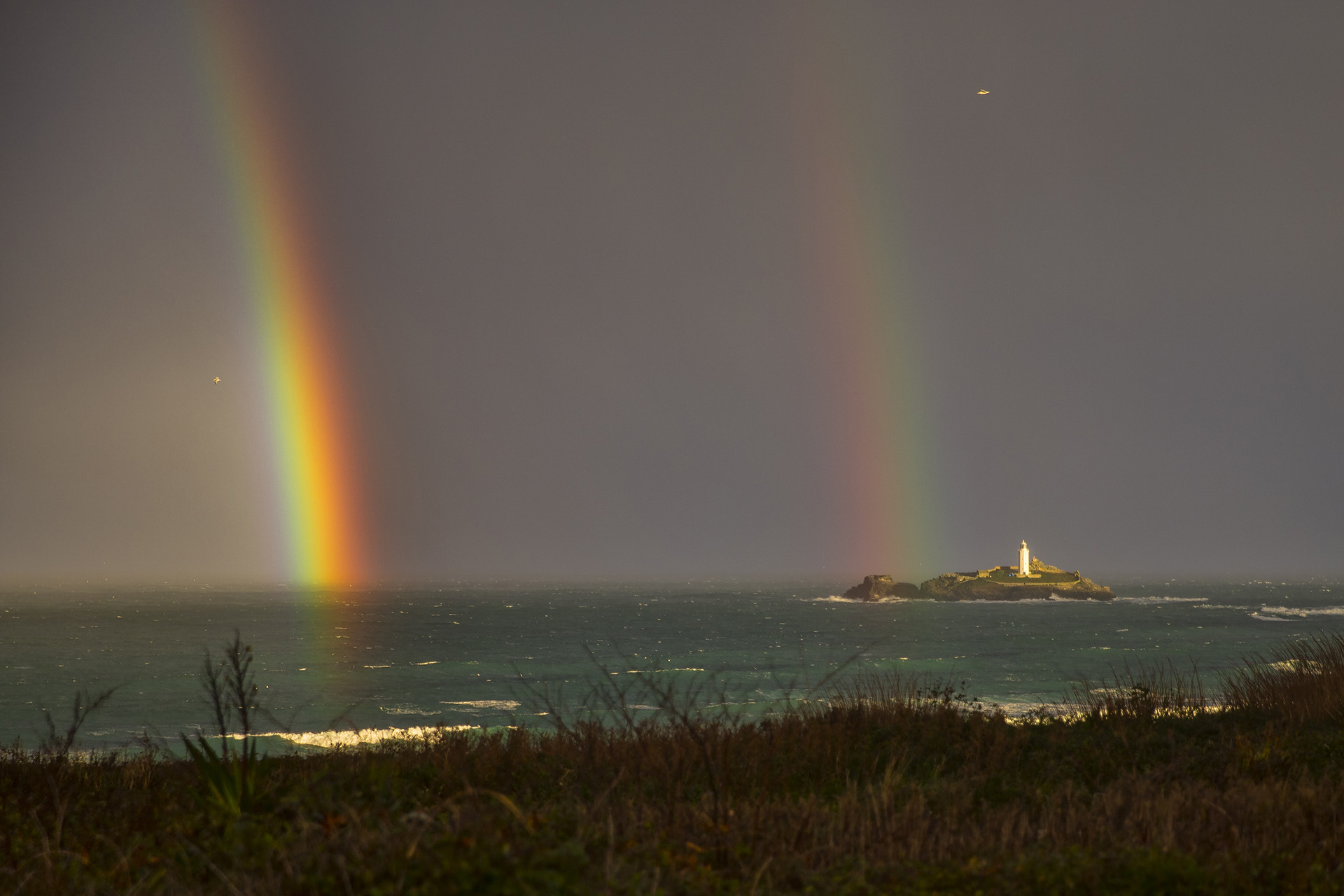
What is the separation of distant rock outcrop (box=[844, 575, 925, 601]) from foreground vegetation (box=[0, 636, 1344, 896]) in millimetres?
157597

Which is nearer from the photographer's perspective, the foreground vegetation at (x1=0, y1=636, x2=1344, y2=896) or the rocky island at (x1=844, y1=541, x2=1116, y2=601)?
the foreground vegetation at (x1=0, y1=636, x2=1344, y2=896)

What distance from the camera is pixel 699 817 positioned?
6750 mm

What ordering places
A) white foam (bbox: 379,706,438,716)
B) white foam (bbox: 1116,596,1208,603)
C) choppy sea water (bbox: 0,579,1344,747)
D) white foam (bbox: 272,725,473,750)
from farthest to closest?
white foam (bbox: 1116,596,1208,603), choppy sea water (bbox: 0,579,1344,747), white foam (bbox: 379,706,438,716), white foam (bbox: 272,725,473,750)

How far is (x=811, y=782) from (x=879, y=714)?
4.43 metres

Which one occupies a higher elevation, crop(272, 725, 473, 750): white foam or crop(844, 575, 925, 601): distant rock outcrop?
crop(272, 725, 473, 750): white foam

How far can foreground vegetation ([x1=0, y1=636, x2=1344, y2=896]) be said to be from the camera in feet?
17.8

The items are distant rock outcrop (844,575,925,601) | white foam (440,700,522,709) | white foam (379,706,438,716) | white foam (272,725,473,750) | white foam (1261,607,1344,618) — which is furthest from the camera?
distant rock outcrop (844,575,925,601)

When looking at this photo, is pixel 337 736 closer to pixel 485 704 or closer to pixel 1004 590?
pixel 485 704

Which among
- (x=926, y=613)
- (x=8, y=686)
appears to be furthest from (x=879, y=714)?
(x=926, y=613)

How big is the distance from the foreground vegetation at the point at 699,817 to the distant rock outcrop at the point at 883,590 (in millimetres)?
157597

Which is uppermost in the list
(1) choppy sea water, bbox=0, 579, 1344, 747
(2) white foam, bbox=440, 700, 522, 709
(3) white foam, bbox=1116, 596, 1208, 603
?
(2) white foam, bbox=440, 700, 522, 709

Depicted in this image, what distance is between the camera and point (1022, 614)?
12144 centimetres

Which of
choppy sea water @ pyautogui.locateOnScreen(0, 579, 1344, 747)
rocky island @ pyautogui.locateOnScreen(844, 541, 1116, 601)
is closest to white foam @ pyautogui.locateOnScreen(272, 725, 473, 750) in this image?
choppy sea water @ pyautogui.locateOnScreen(0, 579, 1344, 747)

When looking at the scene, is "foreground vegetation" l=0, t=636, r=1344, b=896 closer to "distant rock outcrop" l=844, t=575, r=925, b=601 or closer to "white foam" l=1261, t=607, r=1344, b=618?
"white foam" l=1261, t=607, r=1344, b=618
